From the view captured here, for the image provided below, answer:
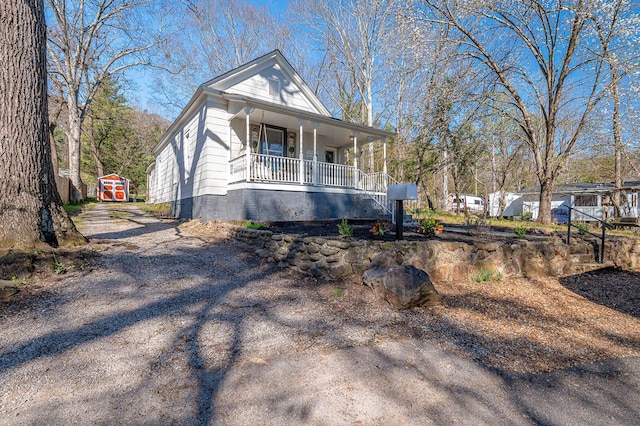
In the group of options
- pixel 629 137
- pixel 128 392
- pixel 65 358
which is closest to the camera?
pixel 128 392

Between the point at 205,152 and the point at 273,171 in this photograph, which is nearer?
the point at 273,171

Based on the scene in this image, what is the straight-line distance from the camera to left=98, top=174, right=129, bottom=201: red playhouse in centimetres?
2077

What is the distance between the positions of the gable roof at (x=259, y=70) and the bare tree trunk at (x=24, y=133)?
5170 millimetres

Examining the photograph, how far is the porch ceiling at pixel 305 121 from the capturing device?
8648 mm

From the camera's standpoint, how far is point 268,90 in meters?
11.6

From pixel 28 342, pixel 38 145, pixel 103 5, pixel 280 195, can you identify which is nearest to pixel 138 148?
pixel 103 5

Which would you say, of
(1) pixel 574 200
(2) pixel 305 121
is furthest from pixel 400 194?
(1) pixel 574 200

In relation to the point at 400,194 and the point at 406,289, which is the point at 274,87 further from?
the point at 406,289

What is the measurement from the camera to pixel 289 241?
488 cm

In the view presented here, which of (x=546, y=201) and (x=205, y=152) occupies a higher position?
(x=205, y=152)

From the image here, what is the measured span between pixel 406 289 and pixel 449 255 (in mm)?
1438

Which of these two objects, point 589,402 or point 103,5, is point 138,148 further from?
point 589,402

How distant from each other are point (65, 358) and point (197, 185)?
8.16m

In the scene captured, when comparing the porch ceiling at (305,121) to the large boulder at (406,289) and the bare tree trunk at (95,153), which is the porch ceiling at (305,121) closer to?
the large boulder at (406,289)
